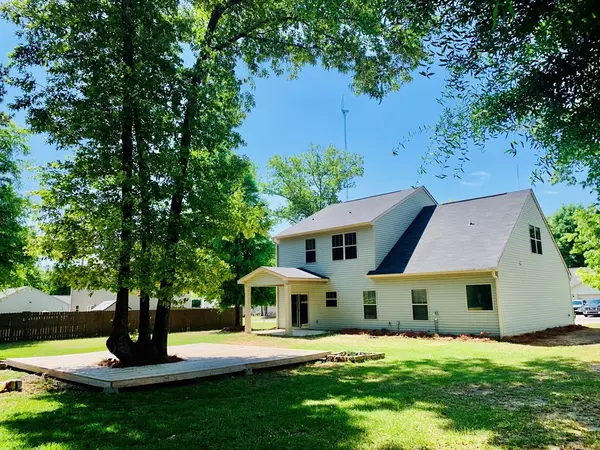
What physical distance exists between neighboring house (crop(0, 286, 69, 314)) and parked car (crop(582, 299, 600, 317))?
4510 centimetres

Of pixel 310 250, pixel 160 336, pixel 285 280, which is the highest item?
pixel 310 250

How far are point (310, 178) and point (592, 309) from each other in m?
26.5

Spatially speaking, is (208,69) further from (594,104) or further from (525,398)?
(525,398)

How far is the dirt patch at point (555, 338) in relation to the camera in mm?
14695

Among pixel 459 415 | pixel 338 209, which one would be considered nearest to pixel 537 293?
pixel 338 209

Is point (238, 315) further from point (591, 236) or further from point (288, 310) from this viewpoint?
point (591, 236)

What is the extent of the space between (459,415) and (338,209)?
803 inches

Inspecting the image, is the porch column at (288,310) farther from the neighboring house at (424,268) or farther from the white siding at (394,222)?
the white siding at (394,222)

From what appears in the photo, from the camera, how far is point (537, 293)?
18.9 meters

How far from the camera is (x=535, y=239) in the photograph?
19.7 metres

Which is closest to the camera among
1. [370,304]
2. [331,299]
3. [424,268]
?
[424,268]

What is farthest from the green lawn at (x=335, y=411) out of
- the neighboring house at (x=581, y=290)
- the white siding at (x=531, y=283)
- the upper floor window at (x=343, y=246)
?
the neighboring house at (x=581, y=290)

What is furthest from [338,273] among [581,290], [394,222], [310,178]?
[581,290]

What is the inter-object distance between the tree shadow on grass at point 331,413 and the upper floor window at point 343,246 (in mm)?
12693
